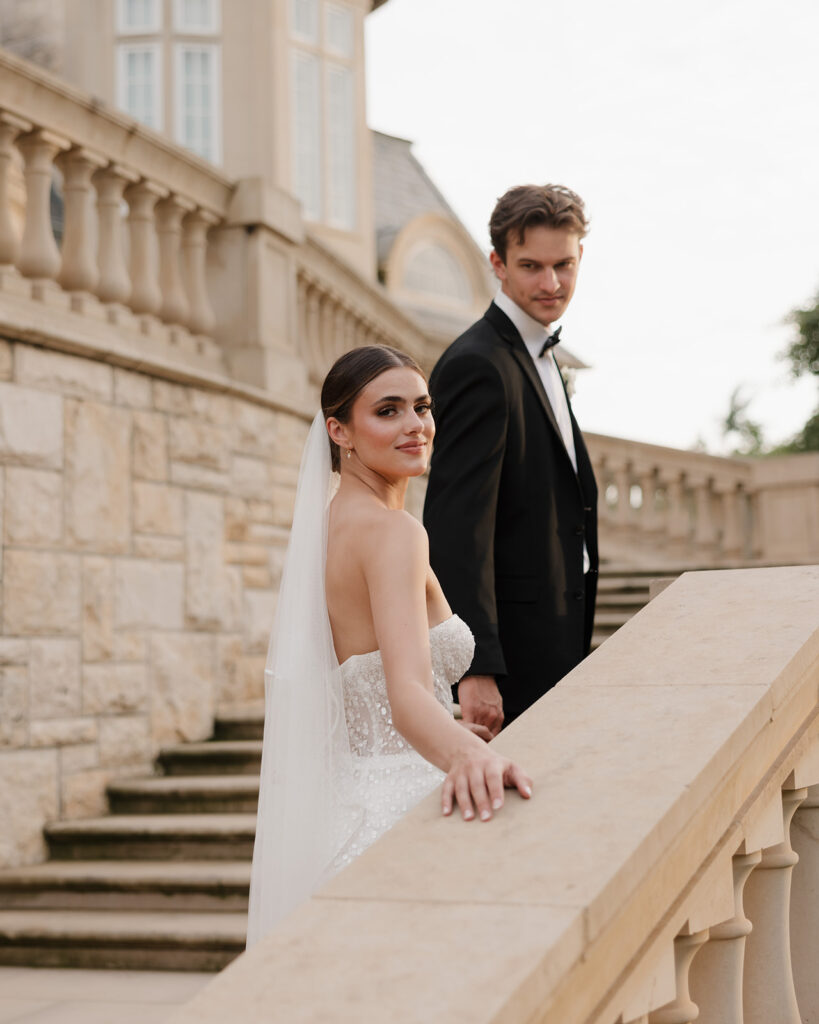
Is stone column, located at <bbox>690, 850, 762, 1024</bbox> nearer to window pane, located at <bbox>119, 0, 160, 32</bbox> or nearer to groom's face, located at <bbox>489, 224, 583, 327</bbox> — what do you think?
groom's face, located at <bbox>489, 224, 583, 327</bbox>

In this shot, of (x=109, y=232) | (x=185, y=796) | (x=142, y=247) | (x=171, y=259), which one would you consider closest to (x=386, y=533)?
(x=185, y=796)

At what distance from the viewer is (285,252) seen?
7.80 m

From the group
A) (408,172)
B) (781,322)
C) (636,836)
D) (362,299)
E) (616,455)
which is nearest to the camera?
(636,836)

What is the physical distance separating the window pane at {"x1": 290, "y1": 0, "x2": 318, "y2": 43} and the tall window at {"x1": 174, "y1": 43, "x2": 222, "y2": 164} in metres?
1.08

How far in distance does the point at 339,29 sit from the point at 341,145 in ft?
4.36

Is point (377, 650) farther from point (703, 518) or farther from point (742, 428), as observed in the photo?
point (742, 428)

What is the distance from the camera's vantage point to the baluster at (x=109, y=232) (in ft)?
21.1

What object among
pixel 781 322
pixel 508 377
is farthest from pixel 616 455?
pixel 781 322

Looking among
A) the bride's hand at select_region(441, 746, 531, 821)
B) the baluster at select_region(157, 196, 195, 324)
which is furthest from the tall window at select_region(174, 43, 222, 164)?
the bride's hand at select_region(441, 746, 531, 821)

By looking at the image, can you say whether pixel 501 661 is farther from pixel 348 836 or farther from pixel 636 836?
pixel 636 836

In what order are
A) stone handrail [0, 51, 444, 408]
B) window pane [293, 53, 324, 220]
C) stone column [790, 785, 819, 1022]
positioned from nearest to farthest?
stone column [790, 785, 819, 1022], stone handrail [0, 51, 444, 408], window pane [293, 53, 324, 220]

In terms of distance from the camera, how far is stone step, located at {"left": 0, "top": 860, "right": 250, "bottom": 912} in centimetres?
501

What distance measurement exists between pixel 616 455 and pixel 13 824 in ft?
23.1

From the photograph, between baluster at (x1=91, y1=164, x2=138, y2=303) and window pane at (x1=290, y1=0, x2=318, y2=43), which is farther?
window pane at (x1=290, y1=0, x2=318, y2=43)
